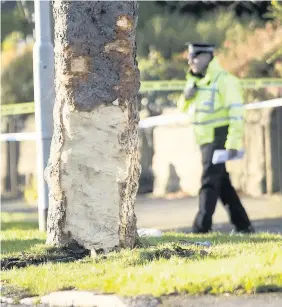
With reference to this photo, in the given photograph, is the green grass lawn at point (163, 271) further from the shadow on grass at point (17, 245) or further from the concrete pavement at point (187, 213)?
the concrete pavement at point (187, 213)

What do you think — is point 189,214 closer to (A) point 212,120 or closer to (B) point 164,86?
(A) point 212,120

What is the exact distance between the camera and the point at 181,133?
48.0ft

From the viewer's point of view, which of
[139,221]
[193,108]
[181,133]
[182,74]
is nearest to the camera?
[193,108]

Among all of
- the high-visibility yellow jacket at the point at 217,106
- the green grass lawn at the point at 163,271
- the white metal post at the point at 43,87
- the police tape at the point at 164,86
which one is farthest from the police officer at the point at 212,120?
the police tape at the point at 164,86

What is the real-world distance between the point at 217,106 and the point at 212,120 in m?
0.13

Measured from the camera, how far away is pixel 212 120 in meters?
8.88

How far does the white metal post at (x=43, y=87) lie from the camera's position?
918cm

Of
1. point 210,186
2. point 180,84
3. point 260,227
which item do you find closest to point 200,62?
point 210,186

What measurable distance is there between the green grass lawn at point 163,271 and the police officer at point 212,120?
1.67 m

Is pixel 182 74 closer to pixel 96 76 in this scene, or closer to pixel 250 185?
pixel 250 185

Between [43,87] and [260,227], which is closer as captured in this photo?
[43,87]

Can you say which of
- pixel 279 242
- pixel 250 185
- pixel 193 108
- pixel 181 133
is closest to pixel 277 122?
pixel 250 185

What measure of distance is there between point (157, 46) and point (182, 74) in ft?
5.84

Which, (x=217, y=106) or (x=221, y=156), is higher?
(x=217, y=106)
